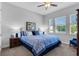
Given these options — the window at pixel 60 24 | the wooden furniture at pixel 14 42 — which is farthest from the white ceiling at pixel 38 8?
the wooden furniture at pixel 14 42

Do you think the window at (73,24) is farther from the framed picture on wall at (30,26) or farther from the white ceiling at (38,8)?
the framed picture on wall at (30,26)

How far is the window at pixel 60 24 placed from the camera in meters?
1.86

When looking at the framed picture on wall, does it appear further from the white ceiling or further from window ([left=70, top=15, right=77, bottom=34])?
window ([left=70, top=15, right=77, bottom=34])

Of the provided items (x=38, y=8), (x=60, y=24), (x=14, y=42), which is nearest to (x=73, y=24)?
(x=60, y=24)

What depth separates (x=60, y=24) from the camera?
75.2 inches

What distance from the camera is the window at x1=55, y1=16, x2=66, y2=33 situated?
73.3 inches

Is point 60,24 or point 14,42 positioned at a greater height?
point 60,24

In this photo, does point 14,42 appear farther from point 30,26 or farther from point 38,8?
point 38,8

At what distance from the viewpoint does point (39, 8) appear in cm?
189

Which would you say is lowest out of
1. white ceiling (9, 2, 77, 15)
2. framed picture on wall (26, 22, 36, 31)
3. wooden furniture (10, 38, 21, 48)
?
wooden furniture (10, 38, 21, 48)

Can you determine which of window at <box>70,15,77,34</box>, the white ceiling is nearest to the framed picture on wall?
the white ceiling

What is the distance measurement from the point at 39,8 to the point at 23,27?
1.68 feet

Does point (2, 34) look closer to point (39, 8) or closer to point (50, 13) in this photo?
point (39, 8)

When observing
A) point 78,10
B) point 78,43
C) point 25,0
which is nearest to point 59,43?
point 78,43
